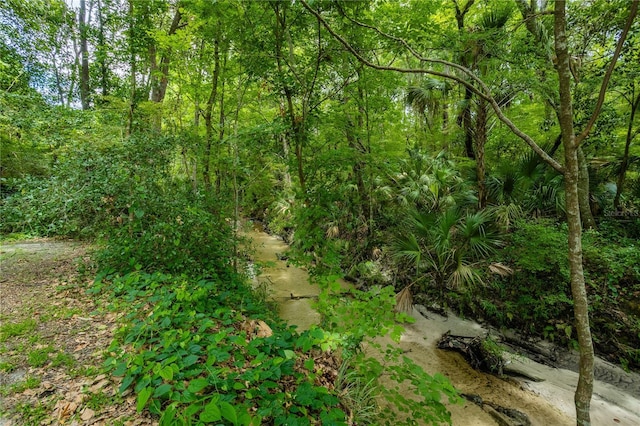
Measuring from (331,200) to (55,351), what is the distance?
3247 millimetres

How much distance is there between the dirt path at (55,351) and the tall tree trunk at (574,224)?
3.46 metres

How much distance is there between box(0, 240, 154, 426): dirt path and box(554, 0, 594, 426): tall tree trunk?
136 inches

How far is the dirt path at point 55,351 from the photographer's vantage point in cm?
179

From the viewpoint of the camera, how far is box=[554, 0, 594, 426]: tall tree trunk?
2311 millimetres

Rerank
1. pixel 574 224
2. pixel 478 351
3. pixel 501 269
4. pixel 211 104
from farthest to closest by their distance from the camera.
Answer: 1. pixel 211 104
2. pixel 501 269
3. pixel 478 351
4. pixel 574 224

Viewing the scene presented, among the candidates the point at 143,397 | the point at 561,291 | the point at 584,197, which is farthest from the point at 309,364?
the point at 584,197

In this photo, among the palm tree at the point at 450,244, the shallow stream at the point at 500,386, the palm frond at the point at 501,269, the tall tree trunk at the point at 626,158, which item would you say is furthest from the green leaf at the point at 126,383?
the tall tree trunk at the point at 626,158

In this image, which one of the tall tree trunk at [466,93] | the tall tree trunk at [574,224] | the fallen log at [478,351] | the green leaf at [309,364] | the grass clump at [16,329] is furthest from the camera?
the tall tree trunk at [466,93]

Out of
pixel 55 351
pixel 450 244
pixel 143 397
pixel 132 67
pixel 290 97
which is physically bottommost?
pixel 55 351

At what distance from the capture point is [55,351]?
243 cm

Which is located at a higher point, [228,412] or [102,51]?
[102,51]

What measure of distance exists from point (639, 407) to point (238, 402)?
5.00 meters

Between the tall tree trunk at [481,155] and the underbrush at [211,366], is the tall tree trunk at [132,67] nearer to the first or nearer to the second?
the underbrush at [211,366]

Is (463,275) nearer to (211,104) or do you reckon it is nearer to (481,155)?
(481,155)
